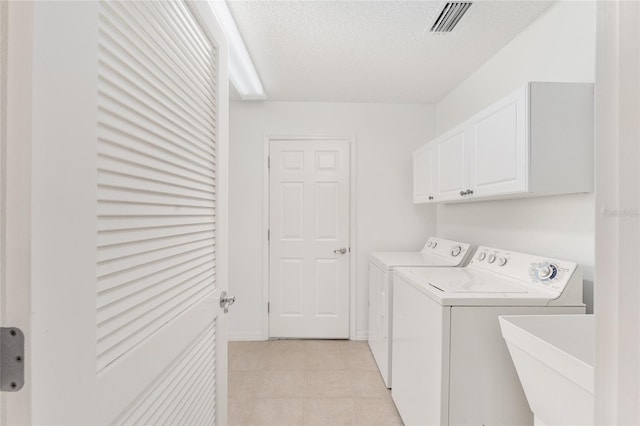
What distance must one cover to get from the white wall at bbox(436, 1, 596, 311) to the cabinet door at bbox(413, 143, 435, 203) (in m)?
0.35

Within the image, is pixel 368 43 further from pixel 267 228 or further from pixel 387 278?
pixel 267 228

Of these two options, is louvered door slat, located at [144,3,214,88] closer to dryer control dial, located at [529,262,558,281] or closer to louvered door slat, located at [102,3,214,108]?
louvered door slat, located at [102,3,214,108]

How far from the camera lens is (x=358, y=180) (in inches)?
124

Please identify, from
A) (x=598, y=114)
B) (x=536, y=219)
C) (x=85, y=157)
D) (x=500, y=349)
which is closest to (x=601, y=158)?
(x=598, y=114)

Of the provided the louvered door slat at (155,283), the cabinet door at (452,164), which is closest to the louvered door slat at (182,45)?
the louvered door slat at (155,283)

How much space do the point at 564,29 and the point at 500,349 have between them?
162 centimetres

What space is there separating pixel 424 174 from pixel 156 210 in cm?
232

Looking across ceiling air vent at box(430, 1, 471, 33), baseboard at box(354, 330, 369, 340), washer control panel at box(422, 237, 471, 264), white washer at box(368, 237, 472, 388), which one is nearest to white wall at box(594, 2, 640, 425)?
ceiling air vent at box(430, 1, 471, 33)

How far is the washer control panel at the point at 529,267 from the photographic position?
4.77 ft

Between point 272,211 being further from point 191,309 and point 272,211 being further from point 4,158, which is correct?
point 4,158

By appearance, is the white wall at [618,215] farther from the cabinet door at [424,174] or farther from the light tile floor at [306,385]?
the cabinet door at [424,174]

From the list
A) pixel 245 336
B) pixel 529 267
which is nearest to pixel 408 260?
pixel 529 267

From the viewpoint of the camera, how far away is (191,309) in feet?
3.12

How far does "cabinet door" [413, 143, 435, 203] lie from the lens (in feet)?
8.24
